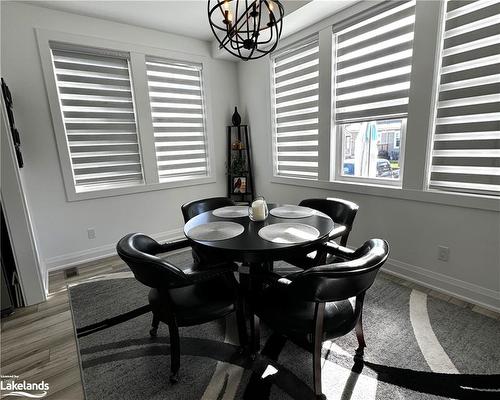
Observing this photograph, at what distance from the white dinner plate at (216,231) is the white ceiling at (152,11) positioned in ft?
7.33

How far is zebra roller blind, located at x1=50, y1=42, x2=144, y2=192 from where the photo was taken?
9.61 feet

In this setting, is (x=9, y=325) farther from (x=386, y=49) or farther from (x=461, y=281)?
(x=386, y=49)

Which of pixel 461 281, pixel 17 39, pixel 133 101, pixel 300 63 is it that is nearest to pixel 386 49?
pixel 300 63

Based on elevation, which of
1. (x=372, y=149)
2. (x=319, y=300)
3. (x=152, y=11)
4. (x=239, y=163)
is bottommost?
(x=319, y=300)

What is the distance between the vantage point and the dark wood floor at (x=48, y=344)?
157 cm

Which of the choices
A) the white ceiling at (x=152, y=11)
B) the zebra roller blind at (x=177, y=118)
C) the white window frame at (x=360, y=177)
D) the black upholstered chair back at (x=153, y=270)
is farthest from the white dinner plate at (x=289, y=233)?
the zebra roller blind at (x=177, y=118)

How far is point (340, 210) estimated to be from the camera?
2158 mm

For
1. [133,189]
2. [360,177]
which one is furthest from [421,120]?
[133,189]

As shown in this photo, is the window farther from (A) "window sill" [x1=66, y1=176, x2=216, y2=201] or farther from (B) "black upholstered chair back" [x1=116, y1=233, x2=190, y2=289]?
(B) "black upholstered chair back" [x1=116, y1=233, x2=190, y2=289]

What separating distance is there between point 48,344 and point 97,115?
2423mm

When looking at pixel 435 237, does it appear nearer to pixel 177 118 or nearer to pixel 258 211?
pixel 258 211

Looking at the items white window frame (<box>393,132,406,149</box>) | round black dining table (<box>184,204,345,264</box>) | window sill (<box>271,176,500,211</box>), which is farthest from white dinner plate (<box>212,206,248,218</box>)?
white window frame (<box>393,132,406,149</box>)

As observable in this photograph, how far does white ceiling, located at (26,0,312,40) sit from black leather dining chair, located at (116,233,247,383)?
2.52 meters

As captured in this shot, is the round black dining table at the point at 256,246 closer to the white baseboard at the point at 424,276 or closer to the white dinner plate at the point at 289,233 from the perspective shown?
the white dinner plate at the point at 289,233
